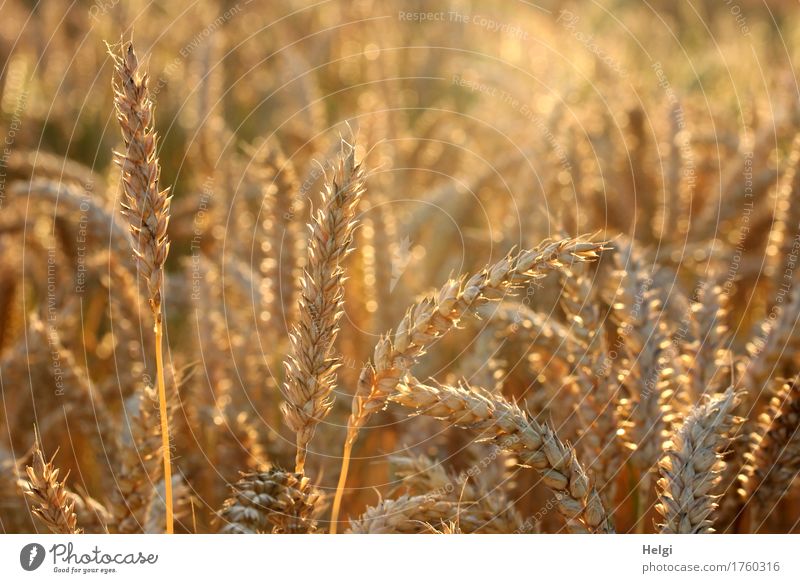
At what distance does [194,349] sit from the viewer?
1.60 metres

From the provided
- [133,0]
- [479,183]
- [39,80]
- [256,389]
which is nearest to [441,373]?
[256,389]

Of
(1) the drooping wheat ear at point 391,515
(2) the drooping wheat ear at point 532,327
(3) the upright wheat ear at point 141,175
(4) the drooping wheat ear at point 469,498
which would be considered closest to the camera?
(3) the upright wheat ear at point 141,175

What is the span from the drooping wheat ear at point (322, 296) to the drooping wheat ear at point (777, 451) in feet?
1.87

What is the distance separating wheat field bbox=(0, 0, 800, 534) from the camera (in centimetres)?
82

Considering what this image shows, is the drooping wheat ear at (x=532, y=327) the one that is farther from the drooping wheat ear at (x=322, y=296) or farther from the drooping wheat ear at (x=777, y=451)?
the drooping wheat ear at (x=322, y=296)

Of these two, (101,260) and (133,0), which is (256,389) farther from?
(133,0)

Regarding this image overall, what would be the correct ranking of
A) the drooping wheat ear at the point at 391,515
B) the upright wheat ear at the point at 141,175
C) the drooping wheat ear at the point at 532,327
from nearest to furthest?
the upright wheat ear at the point at 141,175 < the drooping wheat ear at the point at 391,515 < the drooping wheat ear at the point at 532,327

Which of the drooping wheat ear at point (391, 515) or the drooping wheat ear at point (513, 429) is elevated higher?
the drooping wheat ear at point (513, 429)

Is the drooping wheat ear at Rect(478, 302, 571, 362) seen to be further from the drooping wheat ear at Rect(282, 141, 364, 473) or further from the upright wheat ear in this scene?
the upright wheat ear

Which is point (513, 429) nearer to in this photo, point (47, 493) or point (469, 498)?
point (469, 498)

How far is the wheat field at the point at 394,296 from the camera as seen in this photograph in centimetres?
82

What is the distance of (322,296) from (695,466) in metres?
0.41
